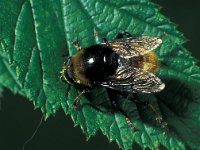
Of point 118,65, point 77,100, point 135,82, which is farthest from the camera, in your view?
point 118,65

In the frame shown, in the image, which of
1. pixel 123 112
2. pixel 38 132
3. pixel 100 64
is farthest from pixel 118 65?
pixel 38 132

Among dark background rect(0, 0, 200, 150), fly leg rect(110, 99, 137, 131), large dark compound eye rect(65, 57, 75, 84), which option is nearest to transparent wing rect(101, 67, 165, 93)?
fly leg rect(110, 99, 137, 131)

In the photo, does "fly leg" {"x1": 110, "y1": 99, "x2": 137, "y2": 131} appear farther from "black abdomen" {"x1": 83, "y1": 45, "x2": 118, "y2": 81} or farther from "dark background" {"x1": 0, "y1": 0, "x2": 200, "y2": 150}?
"dark background" {"x1": 0, "y1": 0, "x2": 200, "y2": 150}

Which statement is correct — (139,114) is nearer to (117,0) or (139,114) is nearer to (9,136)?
(117,0)

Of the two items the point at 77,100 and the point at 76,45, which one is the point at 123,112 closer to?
the point at 77,100

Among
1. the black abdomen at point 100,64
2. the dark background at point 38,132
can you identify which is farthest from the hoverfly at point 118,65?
the dark background at point 38,132
